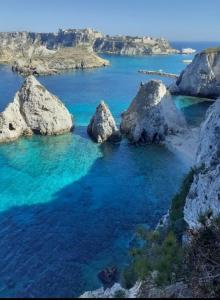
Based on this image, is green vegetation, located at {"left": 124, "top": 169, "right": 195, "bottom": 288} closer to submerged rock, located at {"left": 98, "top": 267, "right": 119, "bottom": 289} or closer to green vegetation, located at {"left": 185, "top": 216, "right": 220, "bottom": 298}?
green vegetation, located at {"left": 185, "top": 216, "right": 220, "bottom": 298}

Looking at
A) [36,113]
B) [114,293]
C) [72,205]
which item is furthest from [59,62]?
[114,293]

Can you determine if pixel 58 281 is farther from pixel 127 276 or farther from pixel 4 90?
pixel 4 90

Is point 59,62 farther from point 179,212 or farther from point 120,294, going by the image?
point 120,294

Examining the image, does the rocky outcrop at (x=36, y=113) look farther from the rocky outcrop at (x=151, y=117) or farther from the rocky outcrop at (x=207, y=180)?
the rocky outcrop at (x=207, y=180)

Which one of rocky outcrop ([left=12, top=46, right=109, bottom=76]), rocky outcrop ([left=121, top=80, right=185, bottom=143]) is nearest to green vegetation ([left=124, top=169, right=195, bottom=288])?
rocky outcrop ([left=121, top=80, right=185, bottom=143])

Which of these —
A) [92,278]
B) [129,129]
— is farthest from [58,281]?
[129,129]

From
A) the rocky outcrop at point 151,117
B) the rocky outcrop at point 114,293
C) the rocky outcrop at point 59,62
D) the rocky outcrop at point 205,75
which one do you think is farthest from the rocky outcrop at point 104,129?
the rocky outcrop at point 59,62

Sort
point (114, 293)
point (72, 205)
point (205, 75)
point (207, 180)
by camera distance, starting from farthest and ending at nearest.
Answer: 1. point (205, 75)
2. point (72, 205)
3. point (207, 180)
4. point (114, 293)
